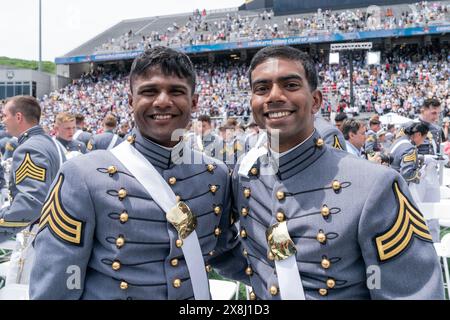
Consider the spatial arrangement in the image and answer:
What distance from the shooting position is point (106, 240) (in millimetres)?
1737

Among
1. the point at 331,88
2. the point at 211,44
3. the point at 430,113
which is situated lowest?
the point at 430,113

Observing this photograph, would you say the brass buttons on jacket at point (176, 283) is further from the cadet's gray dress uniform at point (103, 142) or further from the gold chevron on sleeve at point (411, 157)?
the cadet's gray dress uniform at point (103, 142)

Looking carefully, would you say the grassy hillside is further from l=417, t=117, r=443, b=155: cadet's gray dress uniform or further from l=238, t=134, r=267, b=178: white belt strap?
l=238, t=134, r=267, b=178: white belt strap

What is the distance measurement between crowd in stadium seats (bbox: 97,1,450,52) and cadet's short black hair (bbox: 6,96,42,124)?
29910mm

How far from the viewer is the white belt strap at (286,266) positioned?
1663mm

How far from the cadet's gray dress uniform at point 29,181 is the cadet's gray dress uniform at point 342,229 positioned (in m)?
1.97

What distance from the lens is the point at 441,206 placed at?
15.5 feet

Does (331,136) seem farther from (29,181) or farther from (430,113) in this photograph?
(430,113)

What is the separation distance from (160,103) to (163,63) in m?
0.16

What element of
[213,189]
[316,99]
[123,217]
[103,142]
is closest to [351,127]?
[103,142]

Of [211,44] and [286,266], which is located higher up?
[211,44]

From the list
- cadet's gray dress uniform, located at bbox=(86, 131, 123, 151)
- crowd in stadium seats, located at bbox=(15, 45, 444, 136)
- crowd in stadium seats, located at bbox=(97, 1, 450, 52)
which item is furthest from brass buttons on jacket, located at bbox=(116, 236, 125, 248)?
crowd in stadium seats, located at bbox=(97, 1, 450, 52)
